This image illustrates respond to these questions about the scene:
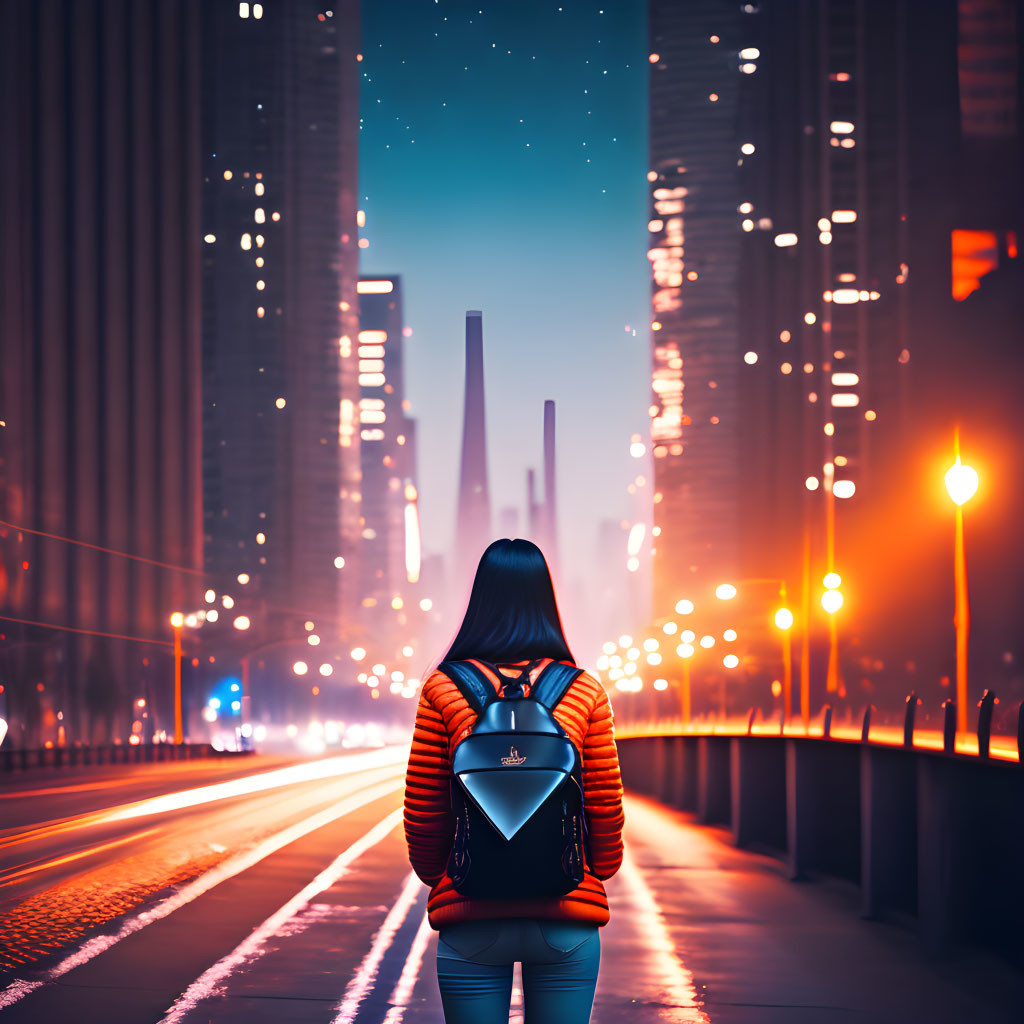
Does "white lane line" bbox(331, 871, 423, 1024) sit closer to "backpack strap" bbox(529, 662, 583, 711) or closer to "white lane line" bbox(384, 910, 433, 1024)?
"white lane line" bbox(384, 910, 433, 1024)

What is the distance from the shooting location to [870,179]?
172 m

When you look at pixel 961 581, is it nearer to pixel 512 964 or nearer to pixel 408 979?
pixel 408 979

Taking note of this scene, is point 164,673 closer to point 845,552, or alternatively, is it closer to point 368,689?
point 368,689

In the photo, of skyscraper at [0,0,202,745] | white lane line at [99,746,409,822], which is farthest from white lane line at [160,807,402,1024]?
skyscraper at [0,0,202,745]

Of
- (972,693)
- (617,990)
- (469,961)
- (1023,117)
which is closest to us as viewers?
(469,961)

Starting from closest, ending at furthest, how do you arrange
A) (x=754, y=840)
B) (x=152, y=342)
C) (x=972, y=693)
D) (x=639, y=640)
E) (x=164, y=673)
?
(x=754, y=840) → (x=972, y=693) → (x=639, y=640) → (x=164, y=673) → (x=152, y=342)

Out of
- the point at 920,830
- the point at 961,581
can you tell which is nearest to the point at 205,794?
the point at 961,581

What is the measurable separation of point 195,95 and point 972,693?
108127mm

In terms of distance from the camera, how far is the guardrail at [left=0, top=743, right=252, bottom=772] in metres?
49.0

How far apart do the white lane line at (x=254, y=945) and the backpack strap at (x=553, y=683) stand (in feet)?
19.1

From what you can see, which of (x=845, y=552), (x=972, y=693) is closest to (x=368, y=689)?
(x=845, y=552)

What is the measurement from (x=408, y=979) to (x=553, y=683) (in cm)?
742

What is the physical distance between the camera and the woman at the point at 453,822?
4.52m

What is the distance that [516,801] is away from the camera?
174 inches
